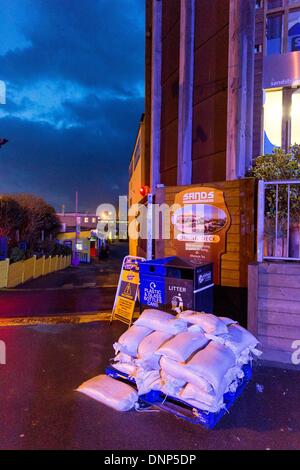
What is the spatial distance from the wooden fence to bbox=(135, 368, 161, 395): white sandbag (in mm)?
10128

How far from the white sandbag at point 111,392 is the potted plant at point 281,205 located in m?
2.91

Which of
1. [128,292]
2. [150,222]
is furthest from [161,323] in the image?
[150,222]

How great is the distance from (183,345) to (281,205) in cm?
288

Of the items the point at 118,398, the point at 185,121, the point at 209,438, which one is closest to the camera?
the point at 209,438

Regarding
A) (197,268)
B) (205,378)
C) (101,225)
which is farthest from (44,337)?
(101,225)

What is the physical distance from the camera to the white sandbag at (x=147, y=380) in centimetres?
322

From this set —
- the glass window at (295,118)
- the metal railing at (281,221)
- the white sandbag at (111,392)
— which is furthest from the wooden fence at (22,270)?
the glass window at (295,118)

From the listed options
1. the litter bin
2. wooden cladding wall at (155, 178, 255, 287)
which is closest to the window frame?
wooden cladding wall at (155, 178, 255, 287)

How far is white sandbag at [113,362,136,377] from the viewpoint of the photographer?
3502 mm

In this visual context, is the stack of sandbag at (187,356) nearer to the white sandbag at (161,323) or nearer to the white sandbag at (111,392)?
the white sandbag at (161,323)

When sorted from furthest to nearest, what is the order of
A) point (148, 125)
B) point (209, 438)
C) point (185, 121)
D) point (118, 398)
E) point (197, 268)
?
point (148, 125) → point (185, 121) → point (197, 268) → point (118, 398) → point (209, 438)

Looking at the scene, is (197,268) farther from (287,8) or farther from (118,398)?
(287,8)

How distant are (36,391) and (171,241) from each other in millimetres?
3884

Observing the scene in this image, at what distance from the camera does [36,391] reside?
3471mm
